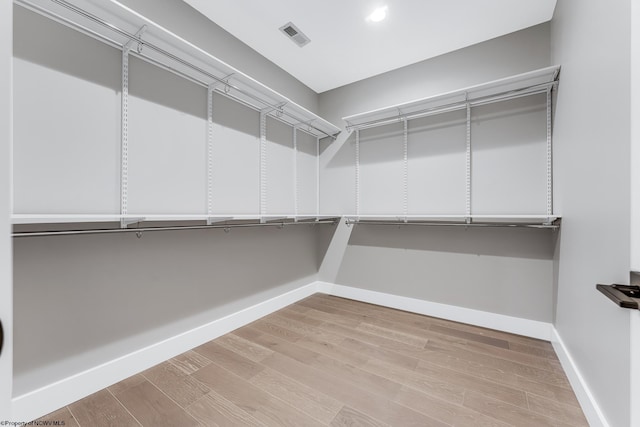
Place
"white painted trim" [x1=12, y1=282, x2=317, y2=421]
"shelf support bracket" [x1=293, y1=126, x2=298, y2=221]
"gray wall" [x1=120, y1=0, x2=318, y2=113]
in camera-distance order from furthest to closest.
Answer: "shelf support bracket" [x1=293, y1=126, x2=298, y2=221], "gray wall" [x1=120, y1=0, x2=318, y2=113], "white painted trim" [x1=12, y1=282, x2=317, y2=421]

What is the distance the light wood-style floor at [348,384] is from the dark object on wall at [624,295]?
0.81 m

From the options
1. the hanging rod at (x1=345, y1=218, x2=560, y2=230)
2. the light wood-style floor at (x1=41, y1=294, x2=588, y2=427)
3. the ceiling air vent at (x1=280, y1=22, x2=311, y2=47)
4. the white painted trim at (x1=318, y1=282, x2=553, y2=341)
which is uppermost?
the ceiling air vent at (x1=280, y1=22, x2=311, y2=47)

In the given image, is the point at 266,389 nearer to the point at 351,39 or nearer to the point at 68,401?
the point at 68,401

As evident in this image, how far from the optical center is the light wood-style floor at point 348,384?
134cm

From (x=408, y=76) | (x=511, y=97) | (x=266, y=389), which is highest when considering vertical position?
(x=408, y=76)

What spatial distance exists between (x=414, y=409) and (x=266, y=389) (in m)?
0.83

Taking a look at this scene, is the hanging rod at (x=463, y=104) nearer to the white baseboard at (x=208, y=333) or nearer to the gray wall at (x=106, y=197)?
the gray wall at (x=106, y=197)

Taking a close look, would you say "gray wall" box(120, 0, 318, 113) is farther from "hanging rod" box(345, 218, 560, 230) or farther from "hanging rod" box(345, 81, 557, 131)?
"hanging rod" box(345, 218, 560, 230)

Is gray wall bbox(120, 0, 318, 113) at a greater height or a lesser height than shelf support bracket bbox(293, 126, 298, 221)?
greater

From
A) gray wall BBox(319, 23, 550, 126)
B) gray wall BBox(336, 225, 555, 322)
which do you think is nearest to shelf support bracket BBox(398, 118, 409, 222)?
gray wall BBox(336, 225, 555, 322)

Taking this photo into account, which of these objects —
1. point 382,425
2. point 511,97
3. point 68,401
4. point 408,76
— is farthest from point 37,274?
point 511,97

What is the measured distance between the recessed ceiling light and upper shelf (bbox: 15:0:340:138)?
37.3 inches

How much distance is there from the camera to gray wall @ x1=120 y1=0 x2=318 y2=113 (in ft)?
5.93

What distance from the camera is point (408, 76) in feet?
9.14
